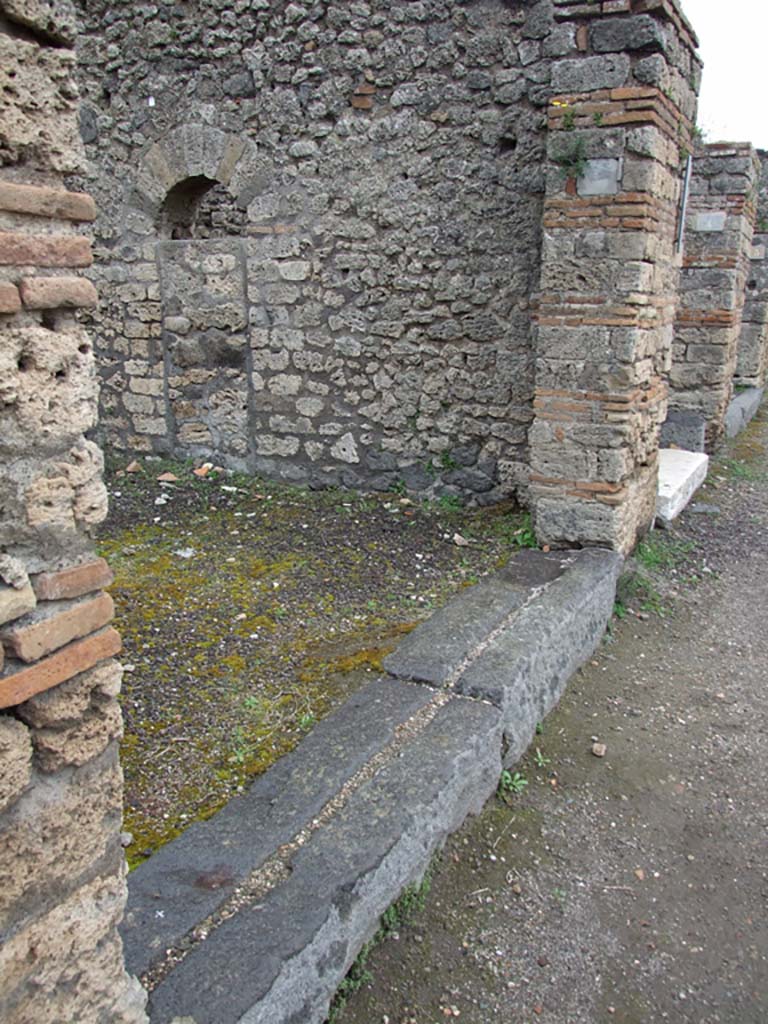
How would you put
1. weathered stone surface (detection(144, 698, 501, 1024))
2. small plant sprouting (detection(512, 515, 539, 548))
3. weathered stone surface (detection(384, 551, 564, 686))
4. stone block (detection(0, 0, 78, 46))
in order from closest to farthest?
stone block (detection(0, 0, 78, 46)) < weathered stone surface (detection(144, 698, 501, 1024)) < weathered stone surface (detection(384, 551, 564, 686)) < small plant sprouting (detection(512, 515, 539, 548))

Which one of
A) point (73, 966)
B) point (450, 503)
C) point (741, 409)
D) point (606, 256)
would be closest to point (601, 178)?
point (606, 256)

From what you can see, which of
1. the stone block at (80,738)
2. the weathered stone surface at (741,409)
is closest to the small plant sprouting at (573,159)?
Answer: the stone block at (80,738)

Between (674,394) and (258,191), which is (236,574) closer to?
(258,191)

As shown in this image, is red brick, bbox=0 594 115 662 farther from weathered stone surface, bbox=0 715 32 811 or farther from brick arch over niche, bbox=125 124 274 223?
brick arch over niche, bbox=125 124 274 223

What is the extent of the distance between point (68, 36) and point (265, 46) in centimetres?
480

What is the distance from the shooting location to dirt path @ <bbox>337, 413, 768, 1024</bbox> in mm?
2439

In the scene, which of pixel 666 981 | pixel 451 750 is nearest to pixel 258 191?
pixel 451 750

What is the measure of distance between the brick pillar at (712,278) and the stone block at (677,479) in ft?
4.37

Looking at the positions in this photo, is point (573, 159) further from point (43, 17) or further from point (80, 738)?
point (80, 738)

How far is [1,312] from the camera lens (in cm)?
139

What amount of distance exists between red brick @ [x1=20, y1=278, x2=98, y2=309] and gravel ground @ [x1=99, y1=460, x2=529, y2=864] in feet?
6.09

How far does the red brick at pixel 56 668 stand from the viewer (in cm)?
144

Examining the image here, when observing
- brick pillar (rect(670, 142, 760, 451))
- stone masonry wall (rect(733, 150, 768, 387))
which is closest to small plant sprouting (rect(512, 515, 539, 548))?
brick pillar (rect(670, 142, 760, 451))

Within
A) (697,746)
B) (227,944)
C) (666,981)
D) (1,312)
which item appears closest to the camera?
(1,312)
